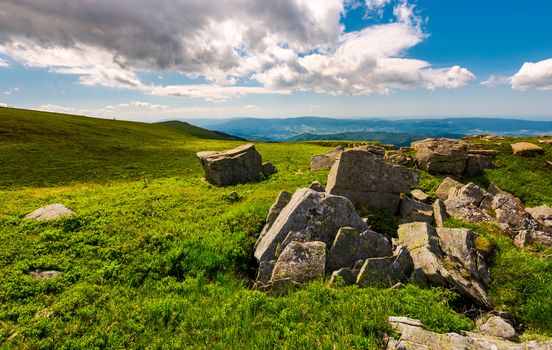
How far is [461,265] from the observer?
1228cm

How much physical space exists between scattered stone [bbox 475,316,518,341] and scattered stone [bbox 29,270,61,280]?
15.9m

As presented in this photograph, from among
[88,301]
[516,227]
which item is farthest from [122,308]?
[516,227]

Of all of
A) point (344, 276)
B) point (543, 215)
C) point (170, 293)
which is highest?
point (344, 276)

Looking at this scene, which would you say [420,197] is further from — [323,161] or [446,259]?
[323,161]

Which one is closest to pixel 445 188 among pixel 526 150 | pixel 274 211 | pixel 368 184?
pixel 368 184

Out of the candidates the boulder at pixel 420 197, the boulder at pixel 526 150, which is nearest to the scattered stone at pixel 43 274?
the boulder at pixel 420 197

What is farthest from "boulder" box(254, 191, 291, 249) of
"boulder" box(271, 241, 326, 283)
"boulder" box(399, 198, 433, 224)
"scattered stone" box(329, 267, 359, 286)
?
"boulder" box(399, 198, 433, 224)

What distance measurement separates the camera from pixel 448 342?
7402 mm

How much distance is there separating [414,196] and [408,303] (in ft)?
44.8

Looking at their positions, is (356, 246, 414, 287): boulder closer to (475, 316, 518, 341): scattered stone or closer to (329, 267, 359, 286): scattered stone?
(329, 267, 359, 286): scattered stone

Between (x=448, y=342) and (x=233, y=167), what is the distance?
24171 millimetres

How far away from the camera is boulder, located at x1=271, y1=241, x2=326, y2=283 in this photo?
37.4ft

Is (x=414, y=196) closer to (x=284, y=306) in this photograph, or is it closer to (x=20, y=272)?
(x=284, y=306)

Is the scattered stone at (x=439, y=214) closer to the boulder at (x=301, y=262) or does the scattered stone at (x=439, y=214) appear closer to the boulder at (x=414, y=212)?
the boulder at (x=414, y=212)
